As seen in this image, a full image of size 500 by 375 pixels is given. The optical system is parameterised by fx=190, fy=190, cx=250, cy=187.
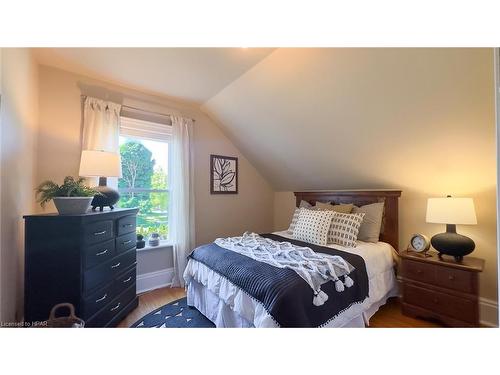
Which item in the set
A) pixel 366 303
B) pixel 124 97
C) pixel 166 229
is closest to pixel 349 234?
pixel 366 303

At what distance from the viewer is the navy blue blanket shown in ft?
2.99

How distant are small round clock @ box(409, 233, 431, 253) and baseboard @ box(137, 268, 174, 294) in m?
2.27

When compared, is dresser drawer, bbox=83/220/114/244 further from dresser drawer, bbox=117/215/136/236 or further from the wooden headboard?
the wooden headboard

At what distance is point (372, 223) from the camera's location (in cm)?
196

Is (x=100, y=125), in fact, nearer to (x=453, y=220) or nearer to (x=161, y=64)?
(x=161, y=64)

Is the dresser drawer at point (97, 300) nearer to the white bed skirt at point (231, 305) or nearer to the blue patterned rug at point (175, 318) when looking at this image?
the blue patterned rug at point (175, 318)

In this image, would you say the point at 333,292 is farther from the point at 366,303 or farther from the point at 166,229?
the point at 166,229

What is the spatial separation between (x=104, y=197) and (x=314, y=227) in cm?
177

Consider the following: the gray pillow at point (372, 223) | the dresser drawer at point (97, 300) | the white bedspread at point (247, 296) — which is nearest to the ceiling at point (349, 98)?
the gray pillow at point (372, 223)

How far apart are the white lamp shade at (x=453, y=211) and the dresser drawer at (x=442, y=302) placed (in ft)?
1.77

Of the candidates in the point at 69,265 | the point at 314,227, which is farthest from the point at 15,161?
the point at 314,227

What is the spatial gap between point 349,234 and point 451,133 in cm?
106

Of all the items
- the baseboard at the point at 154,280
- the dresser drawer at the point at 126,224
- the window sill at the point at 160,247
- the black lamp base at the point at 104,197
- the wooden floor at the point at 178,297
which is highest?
the black lamp base at the point at 104,197

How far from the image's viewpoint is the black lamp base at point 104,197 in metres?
1.36
